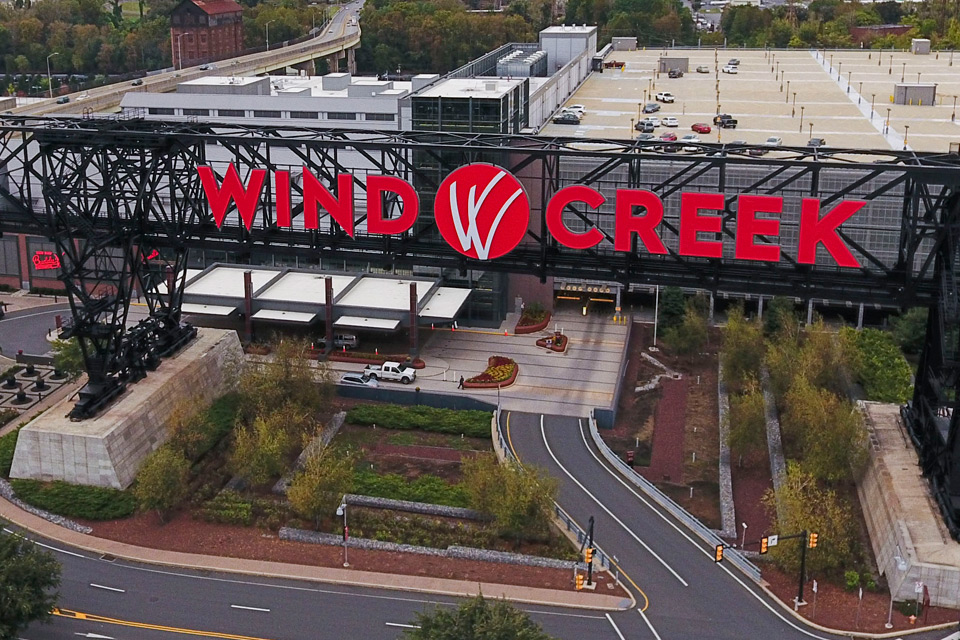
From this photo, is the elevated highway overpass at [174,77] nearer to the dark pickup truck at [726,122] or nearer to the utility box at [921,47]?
the dark pickup truck at [726,122]

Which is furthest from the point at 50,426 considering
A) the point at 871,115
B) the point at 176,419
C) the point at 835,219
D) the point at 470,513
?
the point at 871,115

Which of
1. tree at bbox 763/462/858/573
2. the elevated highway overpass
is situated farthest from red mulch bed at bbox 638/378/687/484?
the elevated highway overpass

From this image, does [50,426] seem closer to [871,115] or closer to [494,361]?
[494,361]

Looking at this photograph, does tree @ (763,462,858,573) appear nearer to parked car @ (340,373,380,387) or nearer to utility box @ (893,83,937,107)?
parked car @ (340,373,380,387)

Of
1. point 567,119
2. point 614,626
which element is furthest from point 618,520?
point 567,119

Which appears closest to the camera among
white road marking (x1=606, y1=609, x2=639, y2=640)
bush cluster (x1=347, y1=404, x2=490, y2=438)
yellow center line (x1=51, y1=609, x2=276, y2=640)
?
white road marking (x1=606, y1=609, x2=639, y2=640)

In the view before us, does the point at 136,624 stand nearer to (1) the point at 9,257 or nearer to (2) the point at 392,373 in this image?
(2) the point at 392,373
